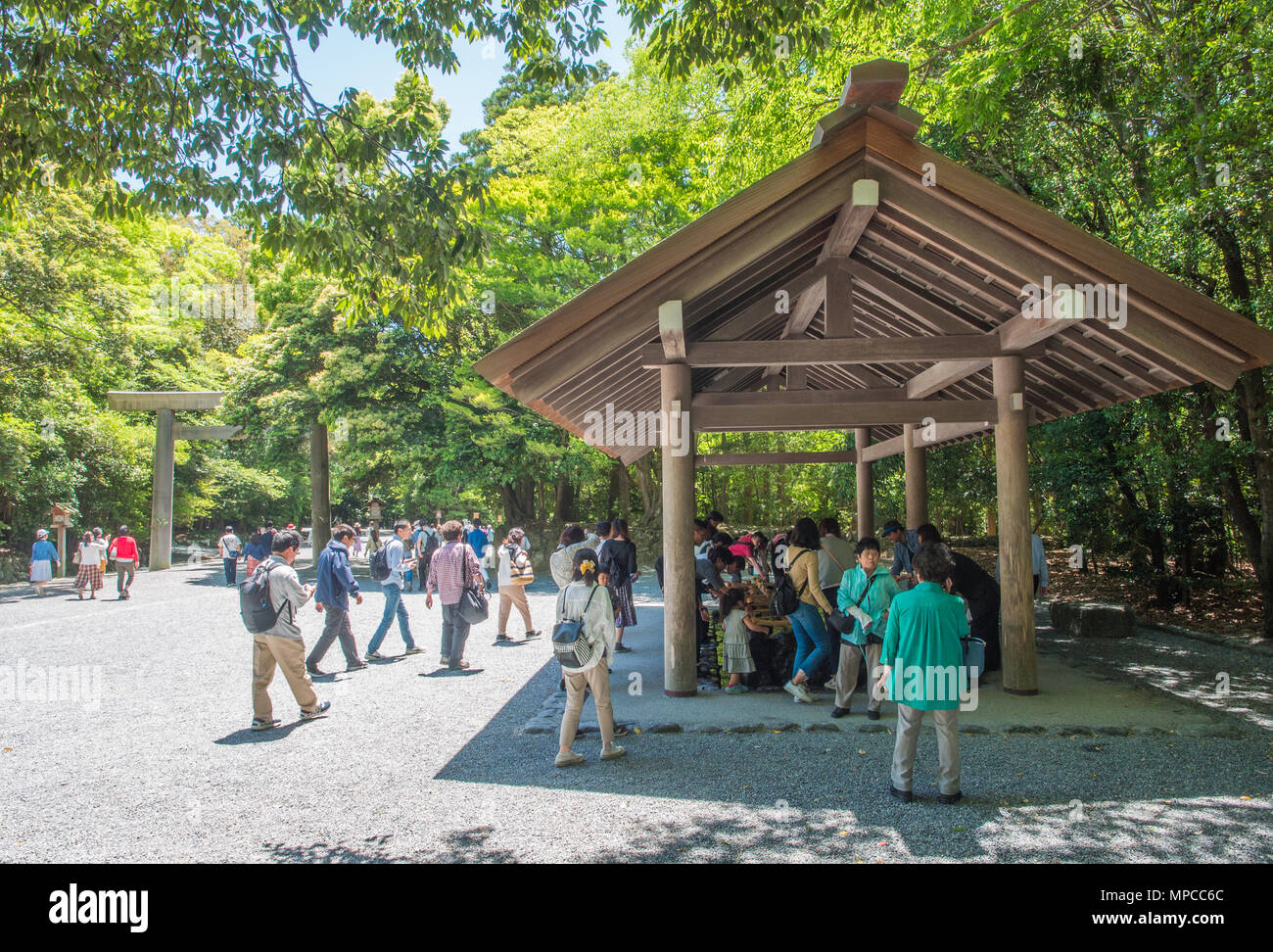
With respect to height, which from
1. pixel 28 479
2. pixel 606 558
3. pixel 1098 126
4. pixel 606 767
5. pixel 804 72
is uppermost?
pixel 804 72

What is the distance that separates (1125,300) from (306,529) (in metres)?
49.6

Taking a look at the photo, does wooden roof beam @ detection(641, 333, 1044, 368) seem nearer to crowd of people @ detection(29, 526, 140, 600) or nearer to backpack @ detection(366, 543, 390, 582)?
backpack @ detection(366, 543, 390, 582)

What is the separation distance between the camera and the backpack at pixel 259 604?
262 inches

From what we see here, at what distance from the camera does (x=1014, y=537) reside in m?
7.16

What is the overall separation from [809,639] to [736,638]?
2.46 feet

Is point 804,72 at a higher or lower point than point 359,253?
higher

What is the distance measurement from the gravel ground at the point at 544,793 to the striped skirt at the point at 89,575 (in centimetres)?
1162

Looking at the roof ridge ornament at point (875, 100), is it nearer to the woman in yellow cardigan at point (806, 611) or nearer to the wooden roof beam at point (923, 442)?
the woman in yellow cardigan at point (806, 611)

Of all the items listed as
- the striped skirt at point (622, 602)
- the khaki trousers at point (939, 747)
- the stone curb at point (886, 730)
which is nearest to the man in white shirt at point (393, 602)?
the striped skirt at point (622, 602)

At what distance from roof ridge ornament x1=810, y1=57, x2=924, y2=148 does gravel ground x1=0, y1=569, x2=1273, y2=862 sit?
4.70m

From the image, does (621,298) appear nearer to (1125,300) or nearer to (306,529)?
(1125,300)

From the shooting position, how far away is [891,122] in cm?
630

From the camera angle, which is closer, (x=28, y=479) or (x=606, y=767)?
(x=606, y=767)

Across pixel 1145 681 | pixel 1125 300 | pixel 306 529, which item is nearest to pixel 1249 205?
pixel 1125 300
